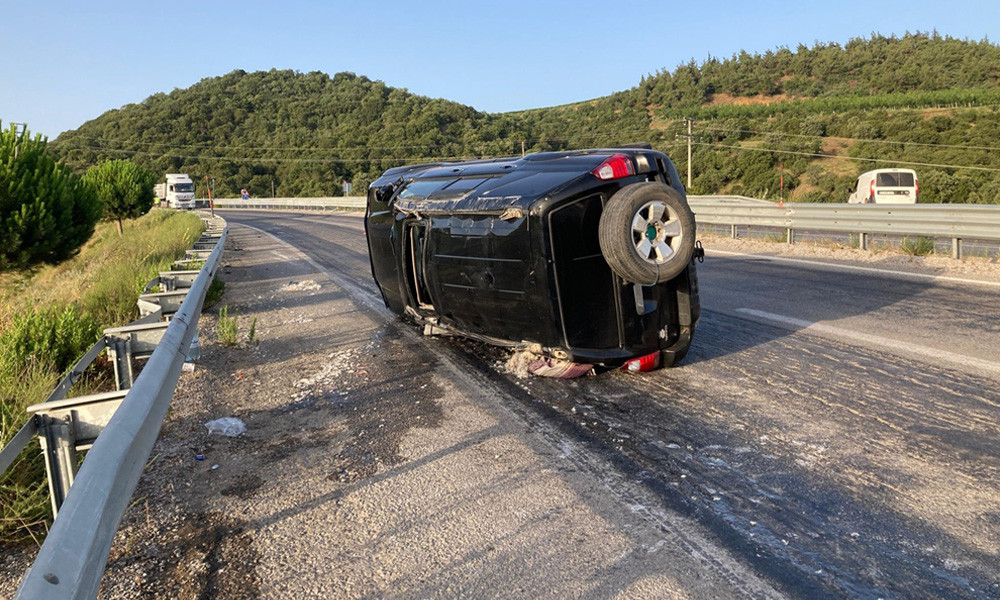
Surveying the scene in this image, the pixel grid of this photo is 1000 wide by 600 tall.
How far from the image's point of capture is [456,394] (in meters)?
4.77

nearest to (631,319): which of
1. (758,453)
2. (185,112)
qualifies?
(758,453)

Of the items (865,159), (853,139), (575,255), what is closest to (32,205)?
(575,255)

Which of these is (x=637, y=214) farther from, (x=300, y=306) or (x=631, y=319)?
(x=300, y=306)

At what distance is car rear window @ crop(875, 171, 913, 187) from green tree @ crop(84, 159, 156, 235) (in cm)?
2667

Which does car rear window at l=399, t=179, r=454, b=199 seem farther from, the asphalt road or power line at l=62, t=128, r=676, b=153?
power line at l=62, t=128, r=676, b=153

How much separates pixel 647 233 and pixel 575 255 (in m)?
0.50

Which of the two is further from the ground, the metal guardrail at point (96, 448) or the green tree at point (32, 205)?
the green tree at point (32, 205)

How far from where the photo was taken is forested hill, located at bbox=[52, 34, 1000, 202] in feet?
153

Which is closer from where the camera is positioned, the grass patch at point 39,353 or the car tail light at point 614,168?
the grass patch at point 39,353

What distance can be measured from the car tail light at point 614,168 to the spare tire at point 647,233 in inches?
5.9

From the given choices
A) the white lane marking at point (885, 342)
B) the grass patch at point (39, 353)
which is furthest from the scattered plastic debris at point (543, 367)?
the grass patch at point (39, 353)

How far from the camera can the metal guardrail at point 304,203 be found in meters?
45.3

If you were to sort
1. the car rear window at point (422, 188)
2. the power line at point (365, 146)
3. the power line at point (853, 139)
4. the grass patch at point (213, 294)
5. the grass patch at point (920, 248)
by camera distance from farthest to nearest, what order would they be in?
the power line at point (365, 146) < the power line at point (853, 139) < the grass patch at point (920, 248) < the grass patch at point (213, 294) < the car rear window at point (422, 188)

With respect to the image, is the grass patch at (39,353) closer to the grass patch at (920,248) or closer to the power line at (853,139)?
the grass patch at (920,248)
